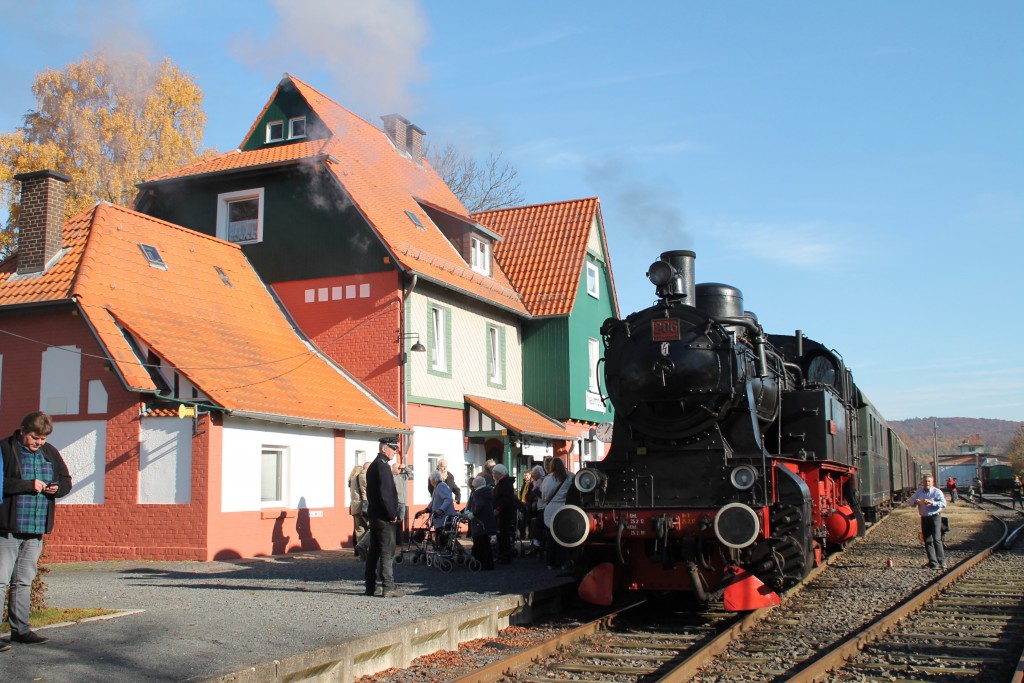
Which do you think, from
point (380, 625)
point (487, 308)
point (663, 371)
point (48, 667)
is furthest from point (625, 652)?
point (487, 308)

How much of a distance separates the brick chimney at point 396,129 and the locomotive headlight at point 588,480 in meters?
17.3

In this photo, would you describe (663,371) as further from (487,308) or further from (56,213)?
(487,308)

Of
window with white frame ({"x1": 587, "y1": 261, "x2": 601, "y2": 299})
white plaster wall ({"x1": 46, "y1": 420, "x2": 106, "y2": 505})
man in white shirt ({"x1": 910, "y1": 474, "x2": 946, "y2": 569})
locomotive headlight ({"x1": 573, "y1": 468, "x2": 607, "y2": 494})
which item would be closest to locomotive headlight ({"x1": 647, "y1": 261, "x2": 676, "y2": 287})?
locomotive headlight ({"x1": 573, "y1": 468, "x2": 607, "y2": 494})

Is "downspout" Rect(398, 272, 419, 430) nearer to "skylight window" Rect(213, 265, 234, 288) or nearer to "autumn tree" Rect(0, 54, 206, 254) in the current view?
"skylight window" Rect(213, 265, 234, 288)

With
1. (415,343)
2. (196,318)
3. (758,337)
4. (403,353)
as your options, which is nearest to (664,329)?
(758,337)

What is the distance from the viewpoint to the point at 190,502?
1423cm

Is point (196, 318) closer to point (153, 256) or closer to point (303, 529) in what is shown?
point (153, 256)

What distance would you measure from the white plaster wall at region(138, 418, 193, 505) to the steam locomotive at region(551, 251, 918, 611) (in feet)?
23.6

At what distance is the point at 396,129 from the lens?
2534 centimetres

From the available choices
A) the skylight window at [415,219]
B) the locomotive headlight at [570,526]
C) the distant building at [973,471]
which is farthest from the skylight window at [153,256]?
the distant building at [973,471]

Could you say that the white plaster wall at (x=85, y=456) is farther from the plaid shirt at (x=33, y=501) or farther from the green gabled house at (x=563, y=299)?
the green gabled house at (x=563, y=299)

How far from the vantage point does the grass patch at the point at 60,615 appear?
781 centimetres

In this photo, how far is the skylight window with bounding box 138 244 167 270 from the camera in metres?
17.2

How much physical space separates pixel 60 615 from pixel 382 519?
10.2ft
